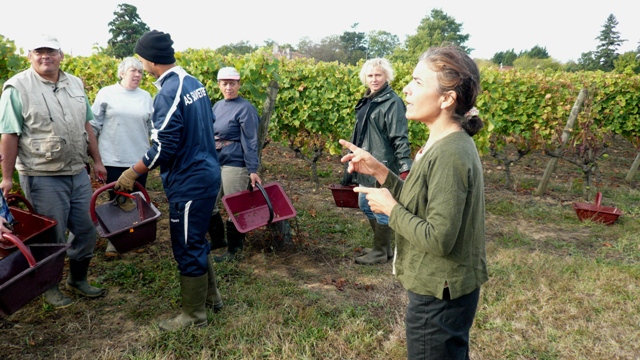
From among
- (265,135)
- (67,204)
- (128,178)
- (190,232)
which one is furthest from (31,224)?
(265,135)

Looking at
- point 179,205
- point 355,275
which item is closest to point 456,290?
point 179,205

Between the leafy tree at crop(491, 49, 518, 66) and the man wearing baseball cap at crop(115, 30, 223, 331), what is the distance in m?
72.1

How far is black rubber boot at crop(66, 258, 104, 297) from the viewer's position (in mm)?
3479

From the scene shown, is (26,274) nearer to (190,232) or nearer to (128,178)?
(128,178)

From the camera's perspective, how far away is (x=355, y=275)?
4098 millimetres

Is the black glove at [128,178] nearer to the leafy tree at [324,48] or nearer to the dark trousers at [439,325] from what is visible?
the dark trousers at [439,325]

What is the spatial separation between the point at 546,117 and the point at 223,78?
247 inches

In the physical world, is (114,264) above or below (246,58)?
below

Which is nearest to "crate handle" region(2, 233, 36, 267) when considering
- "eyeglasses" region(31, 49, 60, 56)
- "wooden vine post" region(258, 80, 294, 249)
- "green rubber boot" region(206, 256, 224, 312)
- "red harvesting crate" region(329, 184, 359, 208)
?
"green rubber boot" region(206, 256, 224, 312)

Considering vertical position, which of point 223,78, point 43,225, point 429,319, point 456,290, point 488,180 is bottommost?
point 488,180

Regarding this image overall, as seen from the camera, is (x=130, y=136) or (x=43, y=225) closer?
(x=43, y=225)

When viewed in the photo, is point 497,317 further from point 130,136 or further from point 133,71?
point 133,71

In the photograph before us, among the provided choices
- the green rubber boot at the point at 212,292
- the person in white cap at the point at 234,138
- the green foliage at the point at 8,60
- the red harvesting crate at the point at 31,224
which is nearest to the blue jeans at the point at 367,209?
the person in white cap at the point at 234,138

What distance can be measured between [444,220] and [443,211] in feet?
0.10
